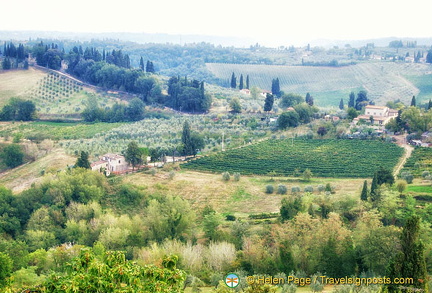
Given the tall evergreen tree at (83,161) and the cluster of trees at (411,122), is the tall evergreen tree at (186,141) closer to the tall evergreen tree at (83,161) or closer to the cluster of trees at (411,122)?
the tall evergreen tree at (83,161)

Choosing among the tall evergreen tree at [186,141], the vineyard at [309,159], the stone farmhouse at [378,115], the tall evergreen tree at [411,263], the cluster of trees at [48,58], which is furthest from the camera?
the cluster of trees at [48,58]

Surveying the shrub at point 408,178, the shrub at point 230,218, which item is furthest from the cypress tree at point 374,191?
the shrub at point 230,218

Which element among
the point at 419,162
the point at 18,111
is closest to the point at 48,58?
the point at 18,111

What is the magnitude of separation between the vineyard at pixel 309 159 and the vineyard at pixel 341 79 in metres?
56.4

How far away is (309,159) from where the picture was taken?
51688 millimetres

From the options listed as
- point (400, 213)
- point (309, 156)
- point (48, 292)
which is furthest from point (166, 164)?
point (48, 292)

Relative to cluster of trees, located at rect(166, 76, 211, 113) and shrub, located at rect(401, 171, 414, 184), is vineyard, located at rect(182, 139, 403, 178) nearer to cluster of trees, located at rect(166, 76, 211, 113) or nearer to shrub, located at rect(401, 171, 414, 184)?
shrub, located at rect(401, 171, 414, 184)

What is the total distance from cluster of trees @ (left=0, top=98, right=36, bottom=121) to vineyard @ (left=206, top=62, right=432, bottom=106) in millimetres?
61773

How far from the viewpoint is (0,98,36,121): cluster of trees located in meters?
74.2

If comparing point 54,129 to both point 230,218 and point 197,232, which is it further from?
point 197,232

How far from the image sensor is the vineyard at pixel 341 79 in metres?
117

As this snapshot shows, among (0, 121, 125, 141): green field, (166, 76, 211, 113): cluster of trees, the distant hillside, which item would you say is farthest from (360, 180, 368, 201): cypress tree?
the distant hillside

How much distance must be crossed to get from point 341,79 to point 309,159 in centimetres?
8874

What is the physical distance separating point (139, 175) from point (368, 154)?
910 inches
